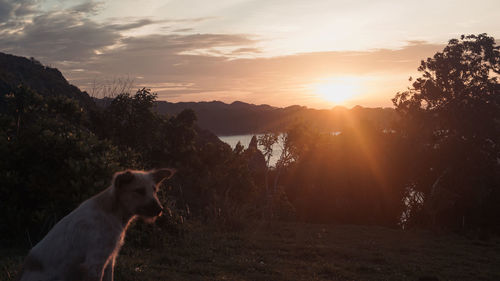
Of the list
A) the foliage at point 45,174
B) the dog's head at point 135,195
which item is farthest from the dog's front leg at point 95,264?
the foliage at point 45,174

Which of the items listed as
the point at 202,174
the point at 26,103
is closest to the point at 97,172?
the point at 26,103

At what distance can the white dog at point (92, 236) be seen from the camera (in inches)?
222

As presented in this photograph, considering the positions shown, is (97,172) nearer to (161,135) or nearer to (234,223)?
(234,223)

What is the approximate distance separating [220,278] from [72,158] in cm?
593

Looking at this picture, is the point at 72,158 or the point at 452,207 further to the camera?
the point at 452,207

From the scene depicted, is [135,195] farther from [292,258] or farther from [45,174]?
[292,258]

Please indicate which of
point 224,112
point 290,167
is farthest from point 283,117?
point 224,112

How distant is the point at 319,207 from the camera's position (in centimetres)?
3991

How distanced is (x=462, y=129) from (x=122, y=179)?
3244 cm

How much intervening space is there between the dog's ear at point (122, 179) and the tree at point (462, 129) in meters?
31.0

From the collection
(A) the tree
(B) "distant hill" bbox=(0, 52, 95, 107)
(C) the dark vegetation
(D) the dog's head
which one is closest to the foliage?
(C) the dark vegetation

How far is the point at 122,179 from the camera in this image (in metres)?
6.29

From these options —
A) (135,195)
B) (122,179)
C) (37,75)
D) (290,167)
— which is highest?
(37,75)

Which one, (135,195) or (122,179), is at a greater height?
(122,179)
